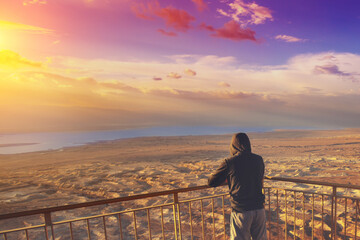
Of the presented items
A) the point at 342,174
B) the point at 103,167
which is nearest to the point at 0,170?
the point at 103,167

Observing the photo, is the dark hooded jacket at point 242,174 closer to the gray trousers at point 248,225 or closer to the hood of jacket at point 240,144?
the hood of jacket at point 240,144

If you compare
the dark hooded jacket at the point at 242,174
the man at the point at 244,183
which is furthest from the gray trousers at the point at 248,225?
the dark hooded jacket at the point at 242,174

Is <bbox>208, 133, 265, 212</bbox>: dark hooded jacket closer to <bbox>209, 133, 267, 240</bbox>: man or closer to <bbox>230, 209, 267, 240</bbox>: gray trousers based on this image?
<bbox>209, 133, 267, 240</bbox>: man

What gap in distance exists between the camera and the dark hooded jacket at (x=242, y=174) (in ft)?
8.46

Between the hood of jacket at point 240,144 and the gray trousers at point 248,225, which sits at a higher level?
the hood of jacket at point 240,144

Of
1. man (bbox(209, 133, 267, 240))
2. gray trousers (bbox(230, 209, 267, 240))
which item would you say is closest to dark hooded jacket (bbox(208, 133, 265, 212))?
man (bbox(209, 133, 267, 240))

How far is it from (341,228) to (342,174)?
9.52 metres

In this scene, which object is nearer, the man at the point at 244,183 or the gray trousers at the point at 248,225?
the man at the point at 244,183

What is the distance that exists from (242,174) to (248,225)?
2.45 feet

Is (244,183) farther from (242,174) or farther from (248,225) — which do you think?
(248,225)

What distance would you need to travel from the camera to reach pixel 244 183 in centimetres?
261

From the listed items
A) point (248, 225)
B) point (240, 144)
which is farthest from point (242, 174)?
point (248, 225)

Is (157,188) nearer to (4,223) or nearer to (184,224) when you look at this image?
(184,224)

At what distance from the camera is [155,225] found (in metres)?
10.1
